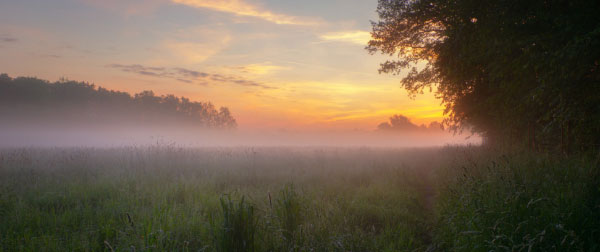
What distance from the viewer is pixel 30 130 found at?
143ft

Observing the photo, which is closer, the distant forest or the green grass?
the green grass

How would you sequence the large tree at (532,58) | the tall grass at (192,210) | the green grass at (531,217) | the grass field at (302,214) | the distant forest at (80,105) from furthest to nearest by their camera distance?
the distant forest at (80,105) → the large tree at (532,58) → the tall grass at (192,210) → the grass field at (302,214) → the green grass at (531,217)

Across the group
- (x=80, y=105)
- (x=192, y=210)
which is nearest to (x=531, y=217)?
(x=192, y=210)

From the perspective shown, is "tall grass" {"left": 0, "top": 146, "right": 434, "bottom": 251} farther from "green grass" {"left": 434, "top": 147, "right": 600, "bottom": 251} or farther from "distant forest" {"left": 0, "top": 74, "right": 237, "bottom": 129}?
"distant forest" {"left": 0, "top": 74, "right": 237, "bottom": 129}

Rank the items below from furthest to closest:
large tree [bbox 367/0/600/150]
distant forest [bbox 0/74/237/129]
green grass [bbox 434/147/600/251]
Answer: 1. distant forest [bbox 0/74/237/129]
2. large tree [bbox 367/0/600/150]
3. green grass [bbox 434/147/600/251]

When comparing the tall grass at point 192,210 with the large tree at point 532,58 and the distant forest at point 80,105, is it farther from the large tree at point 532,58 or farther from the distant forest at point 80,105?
the distant forest at point 80,105

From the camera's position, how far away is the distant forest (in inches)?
1711

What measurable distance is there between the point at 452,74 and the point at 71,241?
13721mm

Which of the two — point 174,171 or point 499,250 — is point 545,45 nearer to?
point 499,250

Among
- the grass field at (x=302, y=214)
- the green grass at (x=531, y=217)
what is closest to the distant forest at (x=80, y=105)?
the grass field at (x=302, y=214)

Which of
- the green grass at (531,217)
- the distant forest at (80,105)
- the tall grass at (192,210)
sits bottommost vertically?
the tall grass at (192,210)

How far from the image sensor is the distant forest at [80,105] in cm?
4345

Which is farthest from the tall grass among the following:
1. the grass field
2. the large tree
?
the large tree

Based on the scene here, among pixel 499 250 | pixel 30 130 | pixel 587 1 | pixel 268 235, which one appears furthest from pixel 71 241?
pixel 30 130
